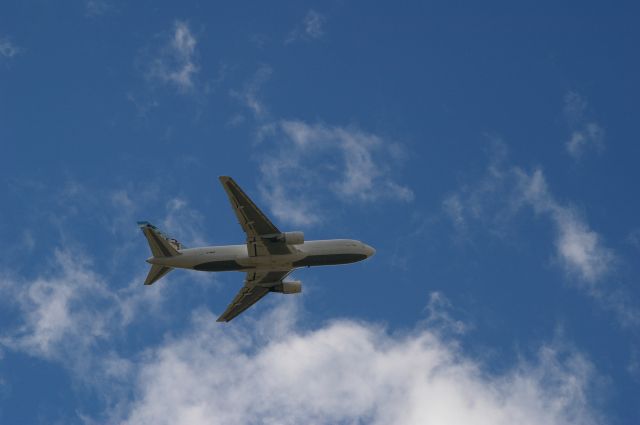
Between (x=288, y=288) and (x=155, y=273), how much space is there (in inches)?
589

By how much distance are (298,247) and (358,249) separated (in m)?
6.33

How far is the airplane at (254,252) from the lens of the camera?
9956 centimetres

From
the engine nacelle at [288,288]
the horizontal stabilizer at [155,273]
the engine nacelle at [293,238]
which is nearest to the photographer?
the engine nacelle at [293,238]

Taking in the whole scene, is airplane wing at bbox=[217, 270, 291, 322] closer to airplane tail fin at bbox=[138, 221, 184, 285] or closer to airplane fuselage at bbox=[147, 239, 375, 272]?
airplane fuselage at bbox=[147, 239, 375, 272]

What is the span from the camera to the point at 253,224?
99.4 metres

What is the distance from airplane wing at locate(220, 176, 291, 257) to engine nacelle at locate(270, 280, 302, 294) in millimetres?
9314

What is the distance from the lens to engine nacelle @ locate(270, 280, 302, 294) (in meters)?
112

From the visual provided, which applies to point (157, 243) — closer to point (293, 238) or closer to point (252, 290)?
point (293, 238)

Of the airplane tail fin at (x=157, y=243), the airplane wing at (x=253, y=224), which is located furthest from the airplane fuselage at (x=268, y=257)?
the airplane wing at (x=253, y=224)

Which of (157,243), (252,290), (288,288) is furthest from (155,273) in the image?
(288,288)

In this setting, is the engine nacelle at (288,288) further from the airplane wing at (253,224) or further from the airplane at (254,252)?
the airplane wing at (253,224)

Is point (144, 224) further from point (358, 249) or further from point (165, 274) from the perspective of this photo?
point (358, 249)

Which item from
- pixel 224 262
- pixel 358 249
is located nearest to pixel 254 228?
pixel 224 262

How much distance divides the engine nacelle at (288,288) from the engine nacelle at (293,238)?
11.3 meters
